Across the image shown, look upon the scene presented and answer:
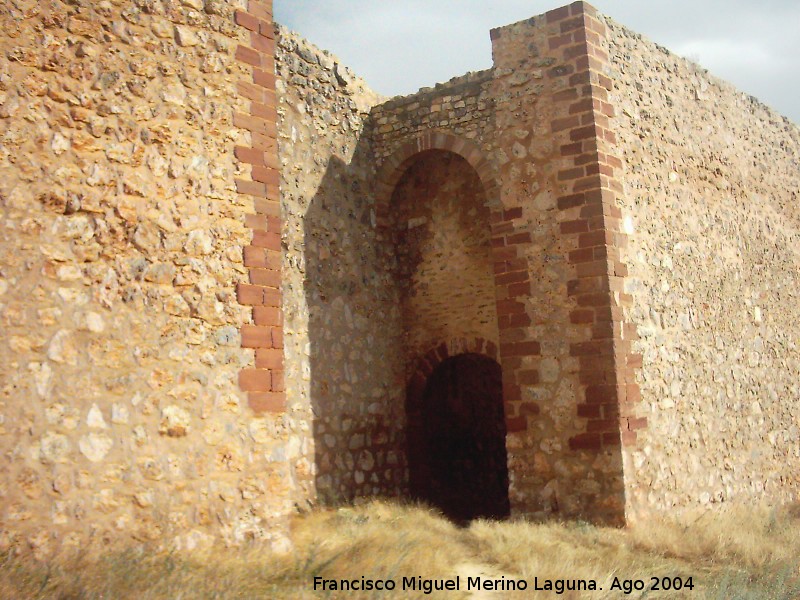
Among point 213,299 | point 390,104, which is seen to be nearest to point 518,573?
point 213,299

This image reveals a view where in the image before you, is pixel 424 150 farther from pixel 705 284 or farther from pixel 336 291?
pixel 705 284

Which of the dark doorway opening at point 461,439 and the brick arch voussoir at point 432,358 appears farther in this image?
the dark doorway opening at point 461,439

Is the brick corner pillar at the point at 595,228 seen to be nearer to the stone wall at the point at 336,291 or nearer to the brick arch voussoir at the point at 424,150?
the brick arch voussoir at the point at 424,150

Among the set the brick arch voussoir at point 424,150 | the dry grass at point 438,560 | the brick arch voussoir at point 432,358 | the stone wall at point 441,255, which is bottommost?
the dry grass at point 438,560

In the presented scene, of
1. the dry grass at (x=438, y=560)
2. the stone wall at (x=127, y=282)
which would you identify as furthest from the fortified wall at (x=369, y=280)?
the dry grass at (x=438, y=560)

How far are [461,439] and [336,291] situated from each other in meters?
2.52

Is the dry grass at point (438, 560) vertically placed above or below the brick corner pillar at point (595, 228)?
below

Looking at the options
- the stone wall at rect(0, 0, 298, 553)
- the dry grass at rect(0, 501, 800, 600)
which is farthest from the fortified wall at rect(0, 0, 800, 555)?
the dry grass at rect(0, 501, 800, 600)

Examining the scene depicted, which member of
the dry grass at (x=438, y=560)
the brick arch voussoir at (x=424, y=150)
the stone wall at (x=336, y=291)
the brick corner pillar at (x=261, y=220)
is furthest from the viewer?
the brick arch voussoir at (x=424, y=150)

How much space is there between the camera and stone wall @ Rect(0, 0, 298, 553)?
4.67m

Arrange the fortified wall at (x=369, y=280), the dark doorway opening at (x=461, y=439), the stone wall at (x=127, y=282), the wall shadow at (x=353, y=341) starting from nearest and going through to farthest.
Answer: the stone wall at (x=127, y=282), the fortified wall at (x=369, y=280), the wall shadow at (x=353, y=341), the dark doorway opening at (x=461, y=439)

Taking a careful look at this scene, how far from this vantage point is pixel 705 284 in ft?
31.6

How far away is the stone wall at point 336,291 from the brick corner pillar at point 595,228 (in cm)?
237

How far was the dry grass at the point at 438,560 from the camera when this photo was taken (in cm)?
442
